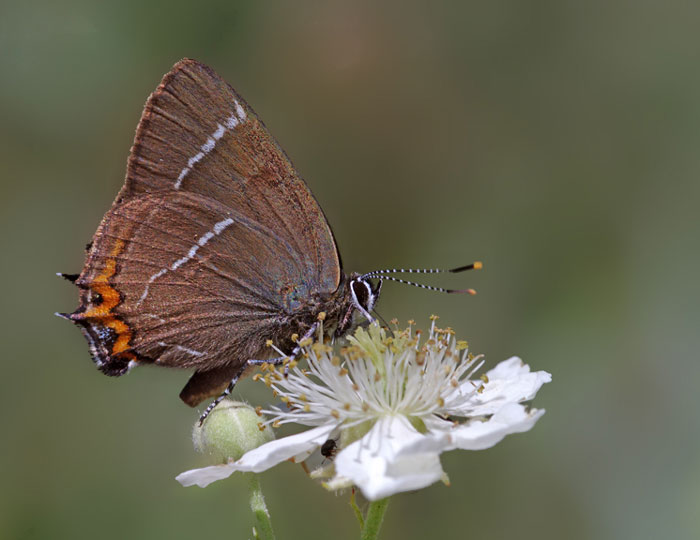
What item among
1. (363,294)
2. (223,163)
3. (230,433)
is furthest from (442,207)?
(230,433)

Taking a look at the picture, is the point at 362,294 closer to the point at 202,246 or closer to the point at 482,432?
the point at 202,246

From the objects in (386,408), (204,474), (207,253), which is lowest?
(204,474)

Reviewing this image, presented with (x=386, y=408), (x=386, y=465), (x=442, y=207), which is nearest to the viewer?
(x=386, y=465)

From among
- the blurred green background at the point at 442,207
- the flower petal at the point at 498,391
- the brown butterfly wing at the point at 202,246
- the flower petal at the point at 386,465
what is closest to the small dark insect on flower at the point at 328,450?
the flower petal at the point at 386,465

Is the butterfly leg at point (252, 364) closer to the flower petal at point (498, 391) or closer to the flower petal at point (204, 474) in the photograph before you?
the flower petal at point (204, 474)

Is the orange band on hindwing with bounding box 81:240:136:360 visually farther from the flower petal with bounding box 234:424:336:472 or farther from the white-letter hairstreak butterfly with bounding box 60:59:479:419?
the flower petal with bounding box 234:424:336:472
